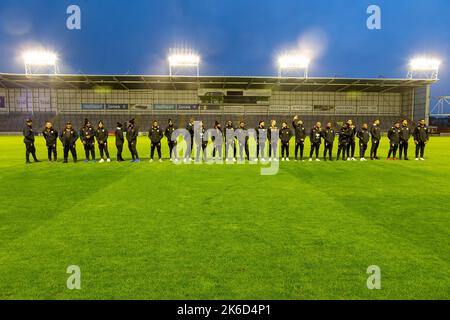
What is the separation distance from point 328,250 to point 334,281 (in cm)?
97

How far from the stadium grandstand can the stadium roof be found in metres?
0.16

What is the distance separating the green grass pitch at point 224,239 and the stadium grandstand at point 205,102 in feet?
149

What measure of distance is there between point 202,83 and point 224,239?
48.3 m

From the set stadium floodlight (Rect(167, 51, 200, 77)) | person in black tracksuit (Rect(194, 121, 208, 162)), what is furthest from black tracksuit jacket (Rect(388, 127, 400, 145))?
stadium floodlight (Rect(167, 51, 200, 77))

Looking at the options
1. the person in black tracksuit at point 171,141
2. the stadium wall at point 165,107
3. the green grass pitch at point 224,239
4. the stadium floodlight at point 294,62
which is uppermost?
the stadium floodlight at point 294,62

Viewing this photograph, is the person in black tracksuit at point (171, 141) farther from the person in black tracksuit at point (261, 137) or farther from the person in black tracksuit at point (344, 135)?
the person in black tracksuit at point (344, 135)

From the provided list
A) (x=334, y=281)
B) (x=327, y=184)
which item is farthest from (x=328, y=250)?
(x=327, y=184)

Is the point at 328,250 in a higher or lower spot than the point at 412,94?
lower

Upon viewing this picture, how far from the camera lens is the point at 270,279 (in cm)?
400

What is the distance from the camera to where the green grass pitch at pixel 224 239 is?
3836 millimetres

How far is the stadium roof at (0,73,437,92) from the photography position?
48.8m

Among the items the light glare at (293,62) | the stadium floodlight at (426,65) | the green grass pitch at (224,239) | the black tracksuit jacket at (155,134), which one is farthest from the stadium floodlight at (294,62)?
the green grass pitch at (224,239)

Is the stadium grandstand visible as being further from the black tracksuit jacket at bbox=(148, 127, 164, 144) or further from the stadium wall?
the black tracksuit jacket at bbox=(148, 127, 164, 144)
